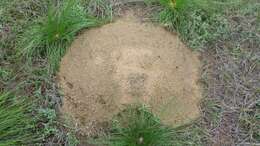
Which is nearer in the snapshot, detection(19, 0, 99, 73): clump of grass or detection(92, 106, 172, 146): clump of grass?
detection(92, 106, 172, 146): clump of grass

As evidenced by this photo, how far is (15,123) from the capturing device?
9.30 ft

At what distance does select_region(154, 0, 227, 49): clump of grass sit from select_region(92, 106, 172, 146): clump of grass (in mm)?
662

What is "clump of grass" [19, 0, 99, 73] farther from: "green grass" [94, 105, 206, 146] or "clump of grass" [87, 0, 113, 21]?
"green grass" [94, 105, 206, 146]

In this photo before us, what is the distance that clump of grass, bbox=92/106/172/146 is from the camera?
2744 mm

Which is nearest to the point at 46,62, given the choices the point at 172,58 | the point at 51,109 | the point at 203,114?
the point at 51,109

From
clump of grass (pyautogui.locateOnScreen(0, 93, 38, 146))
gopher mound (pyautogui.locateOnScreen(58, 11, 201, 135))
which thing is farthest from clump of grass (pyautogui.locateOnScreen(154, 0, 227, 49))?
clump of grass (pyautogui.locateOnScreen(0, 93, 38, 146))

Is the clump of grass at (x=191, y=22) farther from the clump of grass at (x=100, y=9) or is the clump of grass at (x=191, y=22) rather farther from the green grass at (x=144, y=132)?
the green grass at (x=144, y=132)

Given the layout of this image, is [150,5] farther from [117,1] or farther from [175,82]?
[175,82]

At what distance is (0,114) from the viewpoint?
2.81m

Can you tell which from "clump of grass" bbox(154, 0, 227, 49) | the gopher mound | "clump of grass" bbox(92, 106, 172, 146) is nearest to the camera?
"clump of grass" bbox(92, 106, 172, 146)

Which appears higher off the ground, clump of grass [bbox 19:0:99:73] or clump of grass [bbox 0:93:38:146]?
clump of grass [bbox 19:0:99:73]

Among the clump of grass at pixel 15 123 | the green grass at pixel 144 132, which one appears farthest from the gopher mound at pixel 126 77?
the clump of grass at pixel 15 123

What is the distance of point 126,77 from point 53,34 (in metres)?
0.57

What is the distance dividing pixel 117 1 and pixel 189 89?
85 centimetres
